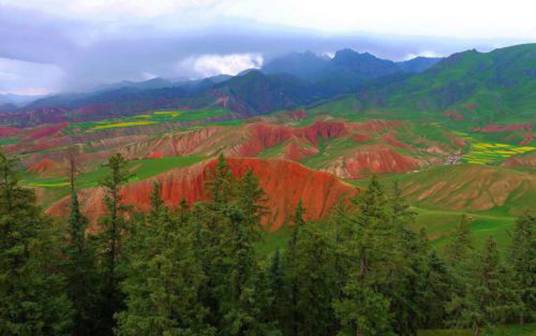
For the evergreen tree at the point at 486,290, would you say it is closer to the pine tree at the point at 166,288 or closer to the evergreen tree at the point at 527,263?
the evergreen tree at the point at 527,263

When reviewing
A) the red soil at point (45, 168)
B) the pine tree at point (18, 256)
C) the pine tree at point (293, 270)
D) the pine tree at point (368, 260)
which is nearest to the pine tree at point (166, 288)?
the pine tree at point (18, 256)

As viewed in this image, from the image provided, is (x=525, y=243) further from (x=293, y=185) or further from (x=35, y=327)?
(x=293, y=185)

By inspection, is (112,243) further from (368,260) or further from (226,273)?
(368,260)

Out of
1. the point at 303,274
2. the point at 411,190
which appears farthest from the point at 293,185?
the point at 303,274

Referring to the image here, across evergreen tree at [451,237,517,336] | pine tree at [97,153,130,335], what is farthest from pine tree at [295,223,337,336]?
pine tree at [97,153,130,335]

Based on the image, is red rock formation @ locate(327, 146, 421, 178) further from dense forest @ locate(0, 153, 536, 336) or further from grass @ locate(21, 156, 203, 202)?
dense forest @ locate(0, 153, 536, 336)

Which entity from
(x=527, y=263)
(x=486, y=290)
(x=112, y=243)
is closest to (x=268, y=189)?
(x=527, y=263)
